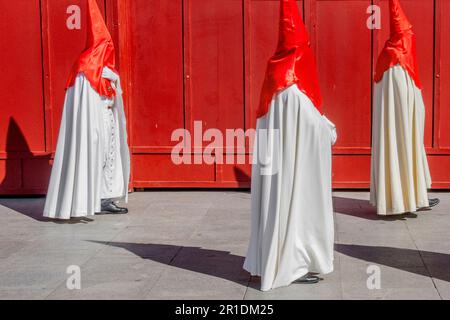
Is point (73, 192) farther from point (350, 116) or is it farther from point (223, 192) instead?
point (350, 116)

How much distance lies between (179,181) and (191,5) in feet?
8.22

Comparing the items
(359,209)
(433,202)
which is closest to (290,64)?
(359,209)

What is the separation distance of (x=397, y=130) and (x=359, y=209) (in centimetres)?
119

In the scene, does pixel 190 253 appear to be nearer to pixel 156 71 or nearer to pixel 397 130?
pixel 397 130

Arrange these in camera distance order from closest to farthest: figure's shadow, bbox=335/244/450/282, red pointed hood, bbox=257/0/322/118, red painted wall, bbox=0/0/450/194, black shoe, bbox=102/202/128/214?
red pointed hood, bbox=257/0/322/118 → figure's shadow, bbox=335/244/450/282 → black shoe, bbox=102/202/128/214 → red painted wall, bbox=0/0/450/194

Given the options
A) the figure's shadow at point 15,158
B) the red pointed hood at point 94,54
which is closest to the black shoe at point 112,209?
the red pointed hood at point 94,54

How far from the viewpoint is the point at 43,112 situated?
33.7ft

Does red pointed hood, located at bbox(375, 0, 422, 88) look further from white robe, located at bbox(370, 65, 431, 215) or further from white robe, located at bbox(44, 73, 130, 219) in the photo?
white robe, located at bbox(44, 73, 130, 219)

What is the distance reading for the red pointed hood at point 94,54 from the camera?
8477 millimetres

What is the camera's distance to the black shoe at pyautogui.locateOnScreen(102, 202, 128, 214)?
8.91 meters

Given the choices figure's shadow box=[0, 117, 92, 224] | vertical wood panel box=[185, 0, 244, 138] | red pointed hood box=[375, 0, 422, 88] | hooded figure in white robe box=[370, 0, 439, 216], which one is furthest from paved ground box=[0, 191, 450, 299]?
red pointed hood box=[375, 0, 422, 88]

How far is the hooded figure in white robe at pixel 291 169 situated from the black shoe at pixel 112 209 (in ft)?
11.8

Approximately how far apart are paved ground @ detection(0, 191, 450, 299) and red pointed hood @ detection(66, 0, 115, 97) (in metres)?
1.64
